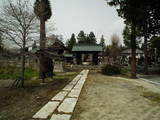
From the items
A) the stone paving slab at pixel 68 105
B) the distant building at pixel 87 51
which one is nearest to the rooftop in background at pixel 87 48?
the distant building at pixel 87 51

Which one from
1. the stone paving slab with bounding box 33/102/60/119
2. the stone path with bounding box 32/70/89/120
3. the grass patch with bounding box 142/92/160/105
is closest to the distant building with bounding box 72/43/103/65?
the grass patch with bounding box 142/92/160/105

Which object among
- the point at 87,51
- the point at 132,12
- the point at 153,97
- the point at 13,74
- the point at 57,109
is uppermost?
the point at 132,12

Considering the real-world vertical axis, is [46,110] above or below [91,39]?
below

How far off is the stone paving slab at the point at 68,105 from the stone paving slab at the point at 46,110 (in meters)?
0.23

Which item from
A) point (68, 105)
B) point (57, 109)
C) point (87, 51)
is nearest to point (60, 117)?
point (57, 109)

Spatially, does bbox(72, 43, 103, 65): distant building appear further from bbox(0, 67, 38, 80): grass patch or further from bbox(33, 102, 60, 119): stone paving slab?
bbox(33, 102, 60, 119): stone paving slab

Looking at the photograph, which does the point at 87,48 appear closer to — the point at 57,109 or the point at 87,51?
the point at 87,51

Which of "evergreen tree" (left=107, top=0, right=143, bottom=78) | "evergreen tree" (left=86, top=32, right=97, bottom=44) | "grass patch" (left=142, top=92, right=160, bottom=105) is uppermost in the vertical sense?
"evergreen tree" (left=86, top=32, right=97, bottom=44)

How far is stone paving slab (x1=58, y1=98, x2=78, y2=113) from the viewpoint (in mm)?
5082

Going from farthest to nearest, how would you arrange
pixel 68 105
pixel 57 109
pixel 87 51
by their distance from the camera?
pixel 87 51
pixel 68 105
pixel 57 109

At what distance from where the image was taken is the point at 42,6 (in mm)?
11086

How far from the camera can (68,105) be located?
220 inches

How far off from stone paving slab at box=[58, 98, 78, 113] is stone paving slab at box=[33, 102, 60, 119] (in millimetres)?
229

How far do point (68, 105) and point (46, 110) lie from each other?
88 cm
